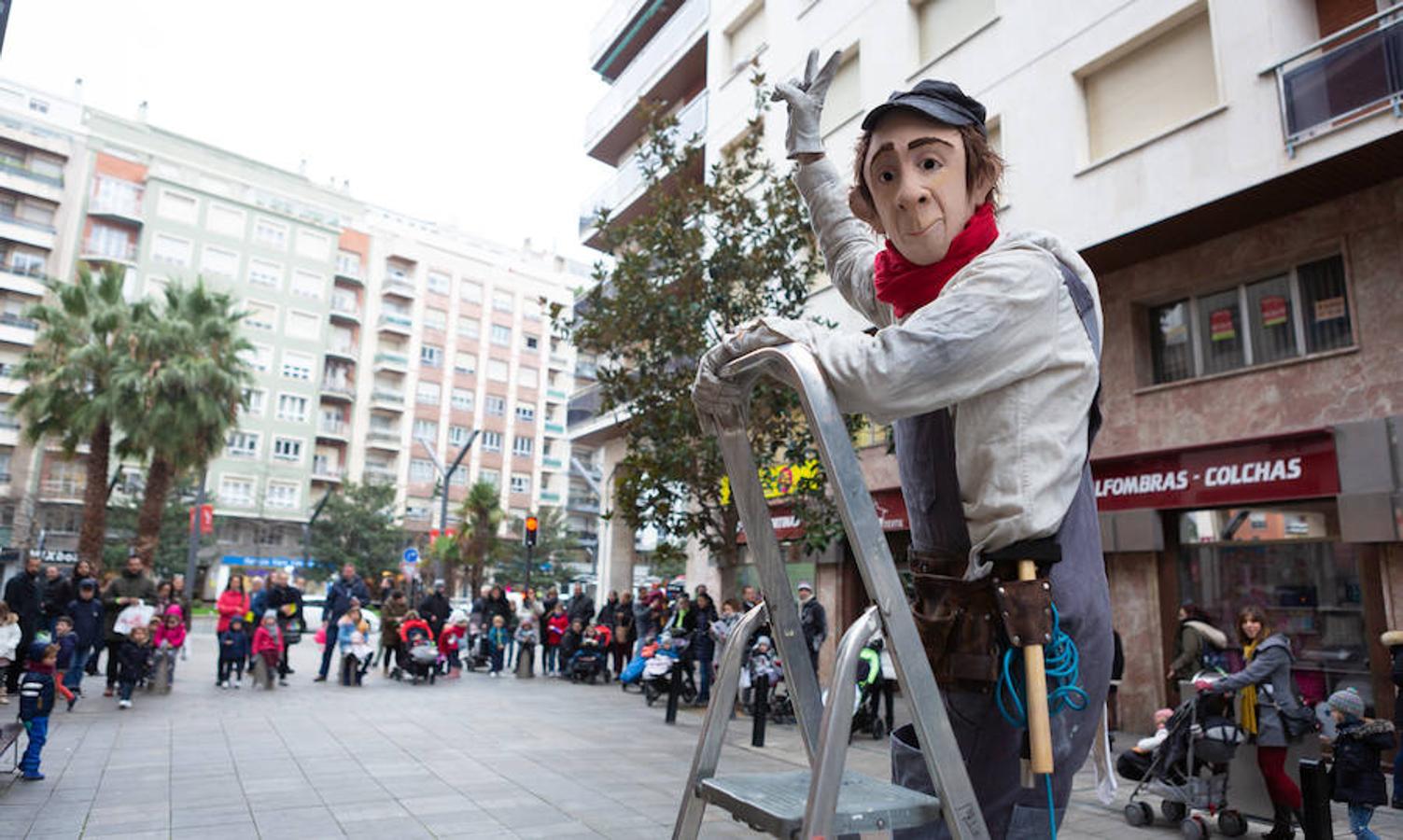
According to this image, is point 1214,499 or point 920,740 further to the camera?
point 1214,499

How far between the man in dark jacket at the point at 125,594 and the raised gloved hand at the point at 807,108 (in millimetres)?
14086

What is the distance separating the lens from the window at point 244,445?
2090 inches

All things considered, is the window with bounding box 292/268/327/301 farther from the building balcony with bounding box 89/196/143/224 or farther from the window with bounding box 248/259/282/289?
the building balcony with bounding box 89/196/143/224

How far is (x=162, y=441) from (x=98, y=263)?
100ft

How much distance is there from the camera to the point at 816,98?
2230 mm

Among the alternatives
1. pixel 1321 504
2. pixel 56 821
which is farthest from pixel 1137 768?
pixel 56 821

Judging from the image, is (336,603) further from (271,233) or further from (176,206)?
(271,233)

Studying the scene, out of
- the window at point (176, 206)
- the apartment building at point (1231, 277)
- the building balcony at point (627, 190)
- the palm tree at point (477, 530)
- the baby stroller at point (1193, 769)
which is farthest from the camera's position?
the window at point (176, 206)

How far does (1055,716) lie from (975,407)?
54 cm

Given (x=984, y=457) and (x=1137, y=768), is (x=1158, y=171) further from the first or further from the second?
(x=984, y=457)

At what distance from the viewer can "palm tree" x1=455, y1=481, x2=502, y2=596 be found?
1756 inches

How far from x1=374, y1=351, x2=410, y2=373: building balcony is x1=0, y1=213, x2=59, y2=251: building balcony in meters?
18.2

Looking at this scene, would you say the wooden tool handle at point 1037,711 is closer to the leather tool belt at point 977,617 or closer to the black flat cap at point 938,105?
the leather tool belt at point 977,617

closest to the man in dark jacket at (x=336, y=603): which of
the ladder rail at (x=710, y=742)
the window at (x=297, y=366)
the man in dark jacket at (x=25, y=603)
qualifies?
the man in dark jacket at (x=25, y=603)
